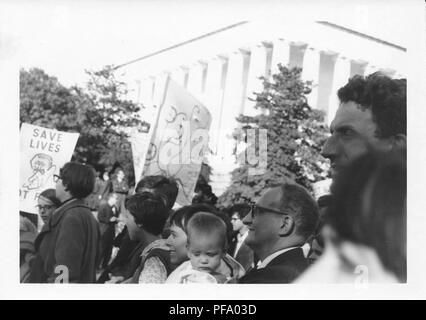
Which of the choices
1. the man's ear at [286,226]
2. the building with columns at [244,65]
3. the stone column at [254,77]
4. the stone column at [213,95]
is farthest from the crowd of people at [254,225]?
the stone column at [254,77]

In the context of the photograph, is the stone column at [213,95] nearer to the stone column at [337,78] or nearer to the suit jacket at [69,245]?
the stone column at [337,78]

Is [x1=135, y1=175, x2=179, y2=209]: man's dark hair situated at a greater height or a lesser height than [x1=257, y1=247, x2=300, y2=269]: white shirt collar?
greater

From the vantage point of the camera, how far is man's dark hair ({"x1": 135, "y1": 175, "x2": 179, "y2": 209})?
5.41 m

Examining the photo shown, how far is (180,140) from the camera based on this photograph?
5422 mm

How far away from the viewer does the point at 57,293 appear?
213 inches

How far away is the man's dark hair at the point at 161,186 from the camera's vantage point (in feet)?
17.7

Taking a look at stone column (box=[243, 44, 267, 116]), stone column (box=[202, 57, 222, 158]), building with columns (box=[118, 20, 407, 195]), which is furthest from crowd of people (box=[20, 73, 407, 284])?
stone column (box=[243, 44, 267, 116])

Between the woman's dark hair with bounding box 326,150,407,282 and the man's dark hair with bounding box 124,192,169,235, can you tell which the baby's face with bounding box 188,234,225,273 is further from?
the woman's dark hair with bounding box 326,150,407,282

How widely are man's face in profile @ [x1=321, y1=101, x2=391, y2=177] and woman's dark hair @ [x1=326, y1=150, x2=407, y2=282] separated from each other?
0.18ft

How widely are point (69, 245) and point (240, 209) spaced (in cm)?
107

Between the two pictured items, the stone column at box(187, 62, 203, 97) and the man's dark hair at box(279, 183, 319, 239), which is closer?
the man's dark hair at box(279, 183, 319, 239)

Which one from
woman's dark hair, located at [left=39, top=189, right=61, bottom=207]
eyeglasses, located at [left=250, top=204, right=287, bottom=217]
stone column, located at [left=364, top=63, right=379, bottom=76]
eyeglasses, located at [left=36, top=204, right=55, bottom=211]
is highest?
stone column, located at [left=364, top=63, right=379, bottom=76]
